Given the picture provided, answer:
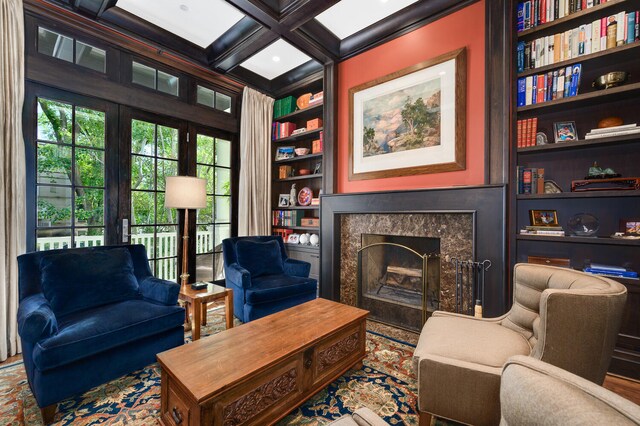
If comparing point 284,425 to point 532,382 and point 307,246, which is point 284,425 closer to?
point 532,382

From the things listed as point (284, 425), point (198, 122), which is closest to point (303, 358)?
point (284, 425)

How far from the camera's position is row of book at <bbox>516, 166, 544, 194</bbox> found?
2.32 metres

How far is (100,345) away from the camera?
1739 mm

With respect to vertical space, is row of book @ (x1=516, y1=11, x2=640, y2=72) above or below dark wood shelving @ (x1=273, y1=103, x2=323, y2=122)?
below

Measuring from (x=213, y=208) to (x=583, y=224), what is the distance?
398 centimetres

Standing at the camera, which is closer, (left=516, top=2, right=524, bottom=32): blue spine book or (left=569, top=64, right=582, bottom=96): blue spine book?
(left=569, top=64, right=582, bottom=96): blue spine book

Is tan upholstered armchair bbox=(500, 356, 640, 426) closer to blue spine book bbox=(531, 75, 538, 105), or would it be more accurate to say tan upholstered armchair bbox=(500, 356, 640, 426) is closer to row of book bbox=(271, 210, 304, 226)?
blue spine book bbox=(531, 75, 538, 105)

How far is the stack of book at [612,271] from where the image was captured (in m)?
2.00

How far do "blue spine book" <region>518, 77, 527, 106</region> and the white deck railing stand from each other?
3762mm

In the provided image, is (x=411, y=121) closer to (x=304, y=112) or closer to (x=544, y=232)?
(x=544, y=232)

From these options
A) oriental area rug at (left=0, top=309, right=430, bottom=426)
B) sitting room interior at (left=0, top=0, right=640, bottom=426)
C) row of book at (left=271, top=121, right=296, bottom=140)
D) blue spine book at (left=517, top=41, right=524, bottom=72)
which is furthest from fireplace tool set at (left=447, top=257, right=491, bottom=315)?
row of book at (left=271, top=121, right=296, bottom=140)

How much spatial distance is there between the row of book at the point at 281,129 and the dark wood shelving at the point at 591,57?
2925 millimetres

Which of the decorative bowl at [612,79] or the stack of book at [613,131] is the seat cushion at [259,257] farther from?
the decorative bowl at [612,79]

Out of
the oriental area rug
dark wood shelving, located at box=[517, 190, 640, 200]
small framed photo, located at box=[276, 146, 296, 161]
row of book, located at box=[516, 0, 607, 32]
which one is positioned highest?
row of book, located at box=[516, 0, 607, 32]
